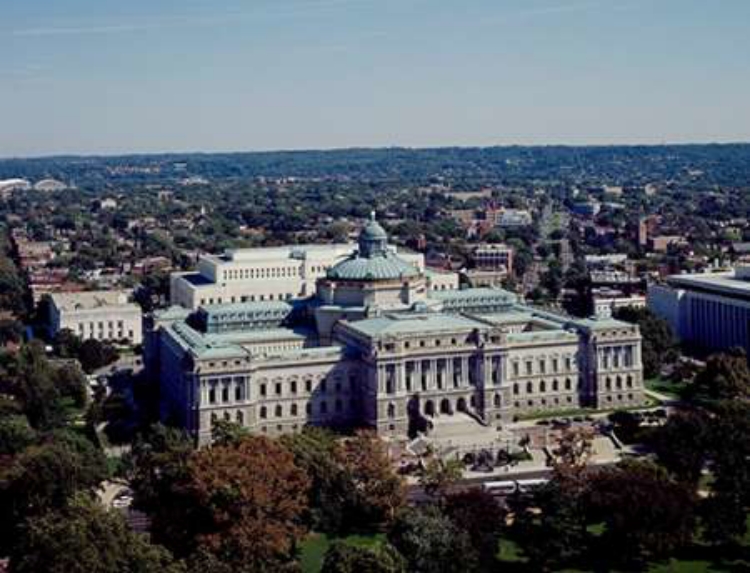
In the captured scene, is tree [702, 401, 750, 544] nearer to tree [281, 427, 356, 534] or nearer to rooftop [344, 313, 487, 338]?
tree [281, 427, 356, 534]

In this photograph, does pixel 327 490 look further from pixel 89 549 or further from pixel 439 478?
pixel 89 549

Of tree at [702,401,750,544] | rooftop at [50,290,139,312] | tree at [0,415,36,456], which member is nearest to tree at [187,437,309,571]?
tree at [0,415,36,456]

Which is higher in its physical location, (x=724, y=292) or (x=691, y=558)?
(x=724, y=292)

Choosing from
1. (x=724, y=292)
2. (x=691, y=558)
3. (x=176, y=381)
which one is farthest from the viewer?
(x=724, y=292)

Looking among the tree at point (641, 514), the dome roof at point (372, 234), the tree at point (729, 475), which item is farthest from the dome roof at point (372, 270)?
the tree at point (641, 514)

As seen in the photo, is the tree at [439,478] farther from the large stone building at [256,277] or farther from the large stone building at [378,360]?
the large stone building at [256,277]

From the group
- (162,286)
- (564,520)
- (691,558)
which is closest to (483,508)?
(564,520)

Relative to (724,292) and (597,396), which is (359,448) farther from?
(724,292)
